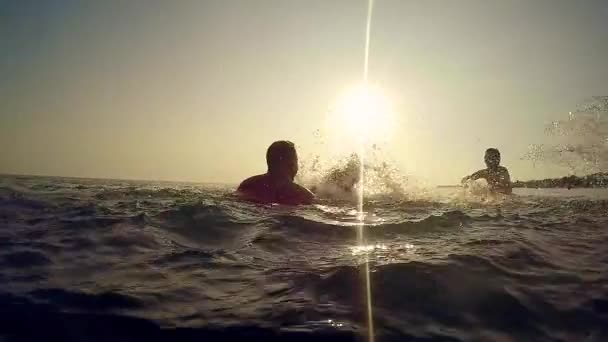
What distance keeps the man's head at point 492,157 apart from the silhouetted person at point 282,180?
877cm

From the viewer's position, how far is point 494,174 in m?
15.5

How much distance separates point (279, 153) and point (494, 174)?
10272 millimetres

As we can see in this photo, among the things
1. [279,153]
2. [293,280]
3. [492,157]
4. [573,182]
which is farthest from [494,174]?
[293,280]

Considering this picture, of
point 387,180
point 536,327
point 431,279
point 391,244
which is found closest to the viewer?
point 536,327

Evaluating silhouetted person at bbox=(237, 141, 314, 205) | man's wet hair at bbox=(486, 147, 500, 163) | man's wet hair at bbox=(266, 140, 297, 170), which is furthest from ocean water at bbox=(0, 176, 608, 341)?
man's wet hair at bbox=(486, 147, 500, 163)

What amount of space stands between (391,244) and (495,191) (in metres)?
12.5

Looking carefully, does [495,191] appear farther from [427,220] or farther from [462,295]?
[462,295]

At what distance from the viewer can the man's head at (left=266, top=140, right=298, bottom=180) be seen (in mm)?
9602

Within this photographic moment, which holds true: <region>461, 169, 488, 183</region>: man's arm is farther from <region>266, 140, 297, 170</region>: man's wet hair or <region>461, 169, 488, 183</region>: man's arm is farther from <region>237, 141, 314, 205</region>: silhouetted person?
<region>266, 140, 297, 170</region>: man's wet hair

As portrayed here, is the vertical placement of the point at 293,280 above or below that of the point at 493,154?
below

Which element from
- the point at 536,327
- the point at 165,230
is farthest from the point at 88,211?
the point at 536,327

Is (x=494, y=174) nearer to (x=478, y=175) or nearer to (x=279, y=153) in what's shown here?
(x=478, y=175)

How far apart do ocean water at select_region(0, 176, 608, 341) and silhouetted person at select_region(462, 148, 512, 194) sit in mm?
8423

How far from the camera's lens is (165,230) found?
20.0 feet
